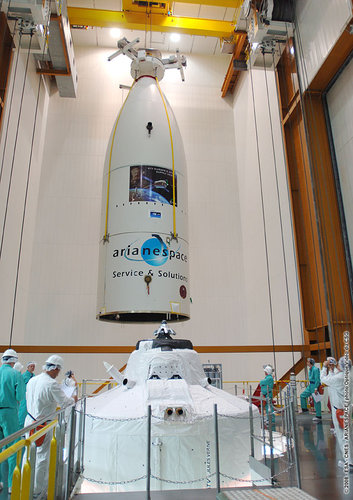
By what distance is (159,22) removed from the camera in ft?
37.1

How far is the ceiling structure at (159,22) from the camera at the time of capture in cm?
1109

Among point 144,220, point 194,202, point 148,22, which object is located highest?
point 148,22

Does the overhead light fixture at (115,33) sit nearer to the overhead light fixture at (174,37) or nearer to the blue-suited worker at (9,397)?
the overhead light fixture at (174,37)

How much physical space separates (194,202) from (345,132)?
4.92m

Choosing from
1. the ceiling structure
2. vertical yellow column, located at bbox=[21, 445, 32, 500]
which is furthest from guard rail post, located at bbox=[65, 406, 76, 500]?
the ceiling structure

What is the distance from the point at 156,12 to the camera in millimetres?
11172

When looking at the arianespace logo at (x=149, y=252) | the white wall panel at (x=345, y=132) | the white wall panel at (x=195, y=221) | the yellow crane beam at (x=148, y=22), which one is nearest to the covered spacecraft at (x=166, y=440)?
the arianespace logo at (x=149, y=252)

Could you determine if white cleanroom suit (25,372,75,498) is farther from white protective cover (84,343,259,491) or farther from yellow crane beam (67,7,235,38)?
yellow crane beam (67,7,235,38)

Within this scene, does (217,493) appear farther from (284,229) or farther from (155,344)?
(284,229)

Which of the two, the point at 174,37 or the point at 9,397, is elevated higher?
the point at 174,37

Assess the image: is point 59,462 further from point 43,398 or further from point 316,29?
point 316,29

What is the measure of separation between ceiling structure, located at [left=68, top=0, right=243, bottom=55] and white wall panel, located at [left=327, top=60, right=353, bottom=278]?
4.88m

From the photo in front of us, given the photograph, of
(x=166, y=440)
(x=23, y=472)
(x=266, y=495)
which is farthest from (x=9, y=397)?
(x=266, y=495)

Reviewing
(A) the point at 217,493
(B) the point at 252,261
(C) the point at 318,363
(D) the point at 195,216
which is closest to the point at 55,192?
(D) the point at 195,216
